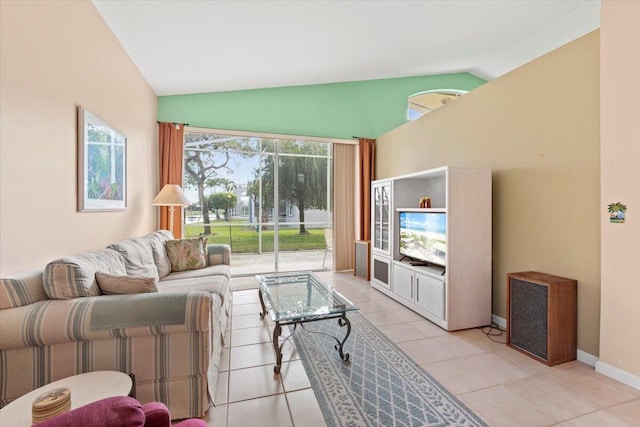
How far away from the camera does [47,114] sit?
6.45 ft

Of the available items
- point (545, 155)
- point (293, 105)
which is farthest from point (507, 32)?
point (293, 105)

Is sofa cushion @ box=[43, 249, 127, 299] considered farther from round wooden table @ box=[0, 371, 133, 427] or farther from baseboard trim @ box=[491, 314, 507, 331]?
baseboard trim @ box=[491, 314, 507, 331]

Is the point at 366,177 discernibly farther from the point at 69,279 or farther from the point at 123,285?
the point at 69,279

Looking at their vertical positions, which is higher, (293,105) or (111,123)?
(293,105)

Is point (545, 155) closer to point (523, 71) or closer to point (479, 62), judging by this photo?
point (523, 71)

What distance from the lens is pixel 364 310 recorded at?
3.43 metres

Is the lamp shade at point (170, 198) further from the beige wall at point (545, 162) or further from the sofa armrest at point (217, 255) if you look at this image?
the beige wall at point (545, 162)

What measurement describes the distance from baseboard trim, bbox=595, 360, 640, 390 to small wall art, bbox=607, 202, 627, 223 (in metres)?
1.01

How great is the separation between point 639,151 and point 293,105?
436 centimetres

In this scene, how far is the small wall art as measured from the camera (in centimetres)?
199

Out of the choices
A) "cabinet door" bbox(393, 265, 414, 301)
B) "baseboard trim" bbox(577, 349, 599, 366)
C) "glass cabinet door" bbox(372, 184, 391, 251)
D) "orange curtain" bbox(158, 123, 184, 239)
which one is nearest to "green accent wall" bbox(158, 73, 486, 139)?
"orange curtain" bbox(158, 123, 184, 239)

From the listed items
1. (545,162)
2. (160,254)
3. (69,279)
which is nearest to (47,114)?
(69,279)

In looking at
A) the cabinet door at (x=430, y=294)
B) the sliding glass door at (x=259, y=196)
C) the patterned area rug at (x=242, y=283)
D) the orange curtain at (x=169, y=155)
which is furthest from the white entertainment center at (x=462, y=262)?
the orange curtain at (x=169, y=155)

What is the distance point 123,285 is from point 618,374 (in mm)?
3271
